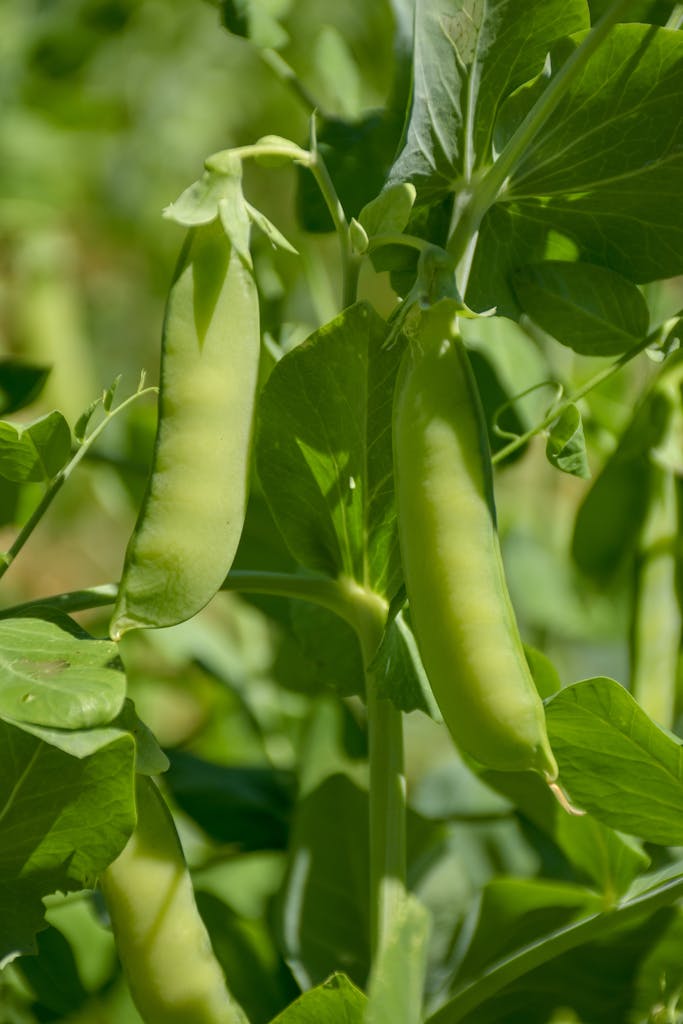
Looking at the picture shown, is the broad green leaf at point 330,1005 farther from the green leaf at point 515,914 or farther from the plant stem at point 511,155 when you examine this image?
the plant stem at point 511,155

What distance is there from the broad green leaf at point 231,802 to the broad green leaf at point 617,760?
0.35 metres

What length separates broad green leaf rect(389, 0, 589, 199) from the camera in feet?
1.86

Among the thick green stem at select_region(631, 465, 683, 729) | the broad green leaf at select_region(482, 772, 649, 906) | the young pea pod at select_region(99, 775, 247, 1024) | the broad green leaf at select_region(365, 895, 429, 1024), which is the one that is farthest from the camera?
the thick green stem at select_region(631, 465, 683, 729)

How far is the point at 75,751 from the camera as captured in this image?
456mm

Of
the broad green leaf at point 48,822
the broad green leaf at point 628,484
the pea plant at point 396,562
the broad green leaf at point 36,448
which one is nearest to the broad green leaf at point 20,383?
the pea plant at point 396,562

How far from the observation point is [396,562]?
0.60m

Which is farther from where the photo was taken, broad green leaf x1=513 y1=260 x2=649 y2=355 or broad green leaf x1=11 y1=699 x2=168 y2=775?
broad green leaf x1=513 y1=260 x2=649 y2=355

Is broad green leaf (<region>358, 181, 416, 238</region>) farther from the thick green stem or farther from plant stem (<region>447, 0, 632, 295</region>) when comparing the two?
the thick green stem

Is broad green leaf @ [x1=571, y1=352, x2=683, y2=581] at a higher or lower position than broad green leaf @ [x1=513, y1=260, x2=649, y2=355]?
lower

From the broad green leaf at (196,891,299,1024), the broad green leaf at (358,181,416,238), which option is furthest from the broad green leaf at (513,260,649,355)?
the broad green leaf at (196,891,299,1024)

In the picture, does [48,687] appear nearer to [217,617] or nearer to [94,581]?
[217,617]

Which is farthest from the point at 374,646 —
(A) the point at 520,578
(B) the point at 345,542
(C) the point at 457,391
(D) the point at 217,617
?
(D) the point at 217,617

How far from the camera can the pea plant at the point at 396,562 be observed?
50cm

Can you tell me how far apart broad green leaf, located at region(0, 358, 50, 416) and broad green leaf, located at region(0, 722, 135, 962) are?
27 centimetres
